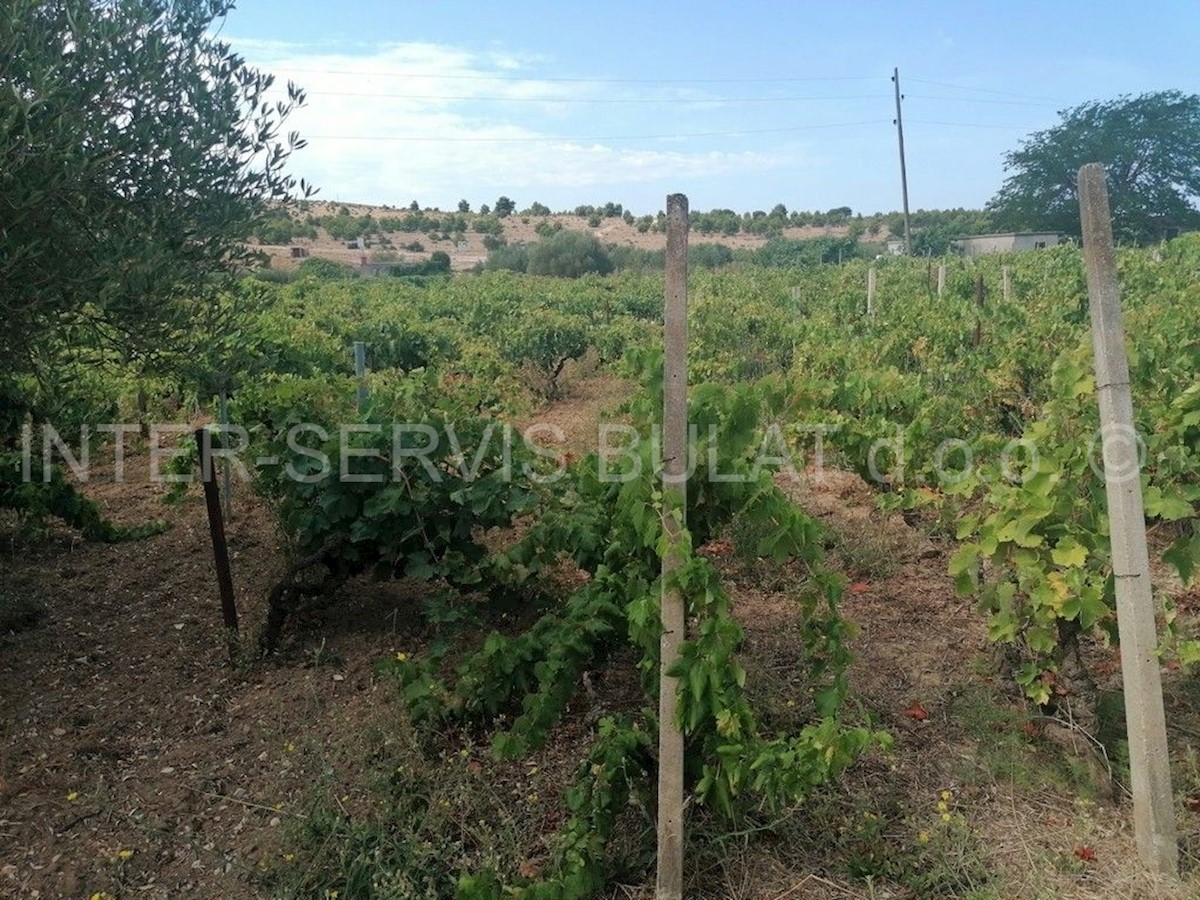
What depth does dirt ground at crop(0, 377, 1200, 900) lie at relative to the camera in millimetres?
3020

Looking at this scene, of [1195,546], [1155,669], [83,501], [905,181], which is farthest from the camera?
[905,181]

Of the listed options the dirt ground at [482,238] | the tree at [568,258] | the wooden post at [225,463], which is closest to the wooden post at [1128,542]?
the wooden post at [225,463]

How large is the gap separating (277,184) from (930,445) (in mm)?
3646

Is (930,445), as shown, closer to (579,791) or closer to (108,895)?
(579,791)

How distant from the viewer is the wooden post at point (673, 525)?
272 centimetres

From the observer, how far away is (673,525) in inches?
110

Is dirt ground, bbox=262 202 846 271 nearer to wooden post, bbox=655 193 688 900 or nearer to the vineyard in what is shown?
the vineyard

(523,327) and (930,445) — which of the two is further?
(523,327)

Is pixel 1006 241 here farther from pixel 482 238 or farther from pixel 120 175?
pixel 120 175

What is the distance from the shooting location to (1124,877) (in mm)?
2869

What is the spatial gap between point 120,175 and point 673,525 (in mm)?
2479

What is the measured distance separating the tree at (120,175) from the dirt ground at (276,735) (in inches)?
54.5

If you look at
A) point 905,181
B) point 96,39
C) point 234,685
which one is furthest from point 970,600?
point 905,181

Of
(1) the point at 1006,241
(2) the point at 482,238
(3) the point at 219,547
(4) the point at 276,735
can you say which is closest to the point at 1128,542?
(4) the point at 276,735
